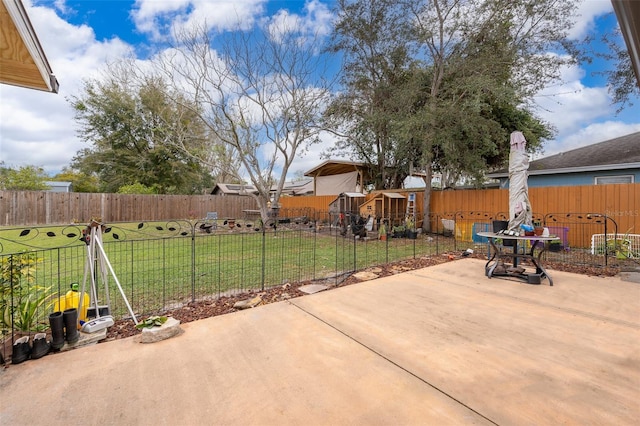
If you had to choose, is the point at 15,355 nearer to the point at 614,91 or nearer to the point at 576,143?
the point at 614,91

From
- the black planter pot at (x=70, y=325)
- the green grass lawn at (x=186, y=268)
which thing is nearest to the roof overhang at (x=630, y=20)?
the green grass lawn at (x=186, y=268)

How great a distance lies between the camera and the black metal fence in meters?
2.68

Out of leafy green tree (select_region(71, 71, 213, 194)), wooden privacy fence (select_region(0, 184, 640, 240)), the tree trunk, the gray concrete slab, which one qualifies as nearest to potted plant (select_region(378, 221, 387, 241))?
the tree trunk

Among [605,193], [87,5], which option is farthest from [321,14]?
[605,193]

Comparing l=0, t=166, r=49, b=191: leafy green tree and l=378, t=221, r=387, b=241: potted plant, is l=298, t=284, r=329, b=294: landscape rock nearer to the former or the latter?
l=378, t=221, r=387, b=241: potted plant

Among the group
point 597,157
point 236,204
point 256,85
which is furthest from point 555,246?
point 236,204

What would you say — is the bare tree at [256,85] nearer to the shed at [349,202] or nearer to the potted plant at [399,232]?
the shed at [349,202]

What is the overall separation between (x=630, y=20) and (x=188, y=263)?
258 inches

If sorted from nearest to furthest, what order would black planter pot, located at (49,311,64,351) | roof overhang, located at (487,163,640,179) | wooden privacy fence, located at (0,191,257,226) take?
1. black planter pot, located at (49,311,64,351)
2. roof overhang, located at (487,163,640,179)
3. wooden privacy fence, located at (0,191,257,226)

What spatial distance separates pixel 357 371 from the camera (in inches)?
82.8

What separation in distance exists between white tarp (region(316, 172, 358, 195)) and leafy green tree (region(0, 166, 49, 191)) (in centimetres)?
1780

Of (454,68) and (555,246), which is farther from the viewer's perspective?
(454,68)

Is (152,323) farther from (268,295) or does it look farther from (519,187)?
(519,187)

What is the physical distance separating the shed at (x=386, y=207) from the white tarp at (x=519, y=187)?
6057 mm
